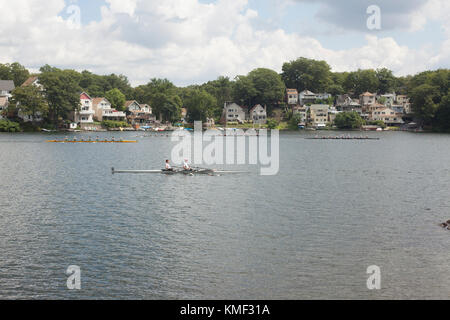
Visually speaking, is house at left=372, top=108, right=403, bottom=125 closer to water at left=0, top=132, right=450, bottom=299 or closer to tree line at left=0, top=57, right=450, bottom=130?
tree line at left=0, top=57, right=450, bottom=130

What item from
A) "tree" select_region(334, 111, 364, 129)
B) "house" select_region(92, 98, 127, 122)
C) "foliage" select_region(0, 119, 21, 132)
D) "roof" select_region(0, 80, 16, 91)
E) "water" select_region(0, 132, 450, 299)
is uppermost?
"roof" select_region(0, 80, 16, 91)

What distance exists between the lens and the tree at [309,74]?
192 metres

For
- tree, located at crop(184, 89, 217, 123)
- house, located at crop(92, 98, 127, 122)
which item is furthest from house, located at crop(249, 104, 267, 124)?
house, located at crop(92, 98, 127, 122)

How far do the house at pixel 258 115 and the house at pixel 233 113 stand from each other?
410 centimetres

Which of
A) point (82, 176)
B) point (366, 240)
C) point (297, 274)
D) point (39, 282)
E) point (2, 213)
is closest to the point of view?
point (39, 282)

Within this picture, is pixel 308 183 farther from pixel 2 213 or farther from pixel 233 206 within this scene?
pixel 2 213

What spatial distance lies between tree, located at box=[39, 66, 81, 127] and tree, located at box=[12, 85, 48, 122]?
98.6 inches

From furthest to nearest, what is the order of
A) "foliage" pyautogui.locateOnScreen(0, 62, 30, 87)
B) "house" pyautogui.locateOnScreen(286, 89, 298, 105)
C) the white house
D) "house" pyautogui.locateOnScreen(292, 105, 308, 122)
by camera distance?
"house" pyautogui.locateOnScreen(286, 89, 298, 105), "house" pyautogui.locateOnScreen(292, 105, 308, 122), "foliage" pyautogui.locateOnScreen(0, 62, 30, 87), the white house

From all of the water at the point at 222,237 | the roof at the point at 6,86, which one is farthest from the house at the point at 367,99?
the water at the point at 222,237

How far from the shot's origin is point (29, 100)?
387ft

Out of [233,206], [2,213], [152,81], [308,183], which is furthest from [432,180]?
[152,81]

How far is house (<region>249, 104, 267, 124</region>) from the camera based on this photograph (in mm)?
172625

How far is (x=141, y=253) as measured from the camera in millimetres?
21203
